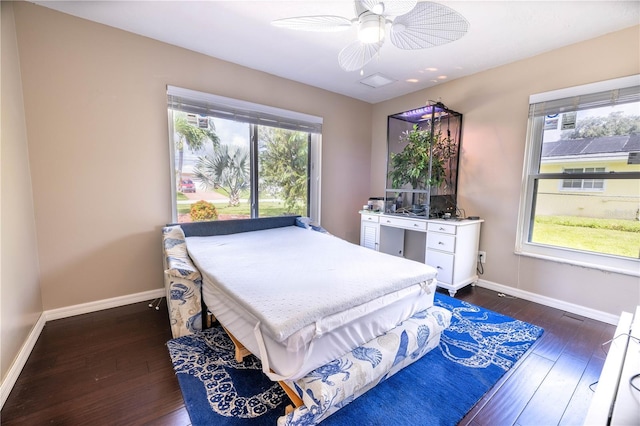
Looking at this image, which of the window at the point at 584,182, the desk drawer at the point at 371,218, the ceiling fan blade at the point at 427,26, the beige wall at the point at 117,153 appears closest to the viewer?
the ceiling fan blade at the point at 427,26

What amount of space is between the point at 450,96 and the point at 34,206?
170 inches

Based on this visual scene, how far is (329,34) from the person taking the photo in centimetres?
229

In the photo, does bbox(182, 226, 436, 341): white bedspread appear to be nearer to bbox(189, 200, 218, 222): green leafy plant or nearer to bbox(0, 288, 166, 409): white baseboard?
bbox(189, 200, 218, 222): green leafy plant

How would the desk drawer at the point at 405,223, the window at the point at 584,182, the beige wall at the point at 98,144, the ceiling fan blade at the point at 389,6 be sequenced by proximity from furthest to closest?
the desk drawer at the point at 405,223, the window at the point at 584,182, the beige wall at the point at 98,144, the ceiling fan blade at the point at 389,6

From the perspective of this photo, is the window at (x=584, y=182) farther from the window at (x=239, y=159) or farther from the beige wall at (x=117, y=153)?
the window at (x=239, y=159)

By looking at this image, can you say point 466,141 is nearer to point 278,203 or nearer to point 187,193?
point 278,203

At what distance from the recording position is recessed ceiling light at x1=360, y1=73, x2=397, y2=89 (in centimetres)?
315

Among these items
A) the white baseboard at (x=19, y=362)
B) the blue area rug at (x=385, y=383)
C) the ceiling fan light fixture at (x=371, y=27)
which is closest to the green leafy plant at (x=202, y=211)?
the blue area rug at (x=385, y=383)

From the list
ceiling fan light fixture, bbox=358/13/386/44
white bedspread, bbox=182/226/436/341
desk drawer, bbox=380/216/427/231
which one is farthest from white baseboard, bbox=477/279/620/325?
ceiling fan light fixture, bbox=358/13/386/44

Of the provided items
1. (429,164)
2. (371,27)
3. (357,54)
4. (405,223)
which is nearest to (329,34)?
(357,54)

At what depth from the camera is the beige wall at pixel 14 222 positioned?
154 cm

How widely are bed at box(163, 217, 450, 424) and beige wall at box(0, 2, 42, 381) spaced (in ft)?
2.73

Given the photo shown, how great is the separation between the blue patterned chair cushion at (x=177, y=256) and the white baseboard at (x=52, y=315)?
0.71m

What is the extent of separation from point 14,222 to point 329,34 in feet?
8.85
